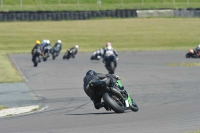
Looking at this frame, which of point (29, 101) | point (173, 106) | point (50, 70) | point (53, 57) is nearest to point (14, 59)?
point (53, 57)

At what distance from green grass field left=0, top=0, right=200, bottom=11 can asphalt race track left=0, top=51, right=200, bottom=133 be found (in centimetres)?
1799

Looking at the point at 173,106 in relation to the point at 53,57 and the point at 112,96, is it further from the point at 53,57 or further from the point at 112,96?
the point at 53,57

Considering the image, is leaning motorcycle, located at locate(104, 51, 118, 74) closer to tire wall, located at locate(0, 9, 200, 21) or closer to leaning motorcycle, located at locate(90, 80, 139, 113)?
leaning motorcycle, located at locate(90, 80, 139, 113)

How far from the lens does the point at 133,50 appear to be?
3869cm

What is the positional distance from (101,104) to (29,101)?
13.1 ft

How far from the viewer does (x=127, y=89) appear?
730 inches

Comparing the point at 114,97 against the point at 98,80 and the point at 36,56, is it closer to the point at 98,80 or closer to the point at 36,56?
the point at 98,80

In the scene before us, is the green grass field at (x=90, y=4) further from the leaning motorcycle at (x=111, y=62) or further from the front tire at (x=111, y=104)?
the front tire at (x=111, y=104)

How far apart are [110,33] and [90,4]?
776 cm

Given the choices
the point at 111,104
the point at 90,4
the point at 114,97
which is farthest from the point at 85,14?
the point at 111,104

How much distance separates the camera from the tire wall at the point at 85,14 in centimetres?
4447

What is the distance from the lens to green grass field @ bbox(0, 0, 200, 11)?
4919 centimetres

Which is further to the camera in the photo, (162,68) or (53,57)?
(53,57)

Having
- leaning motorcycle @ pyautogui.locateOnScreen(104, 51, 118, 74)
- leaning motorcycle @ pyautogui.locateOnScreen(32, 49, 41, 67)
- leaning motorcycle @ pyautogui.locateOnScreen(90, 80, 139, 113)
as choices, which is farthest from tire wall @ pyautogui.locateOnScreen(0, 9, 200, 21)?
leaning motorcycle @ pyautogui.locateOnScreen(90, 80, 139, 113)
